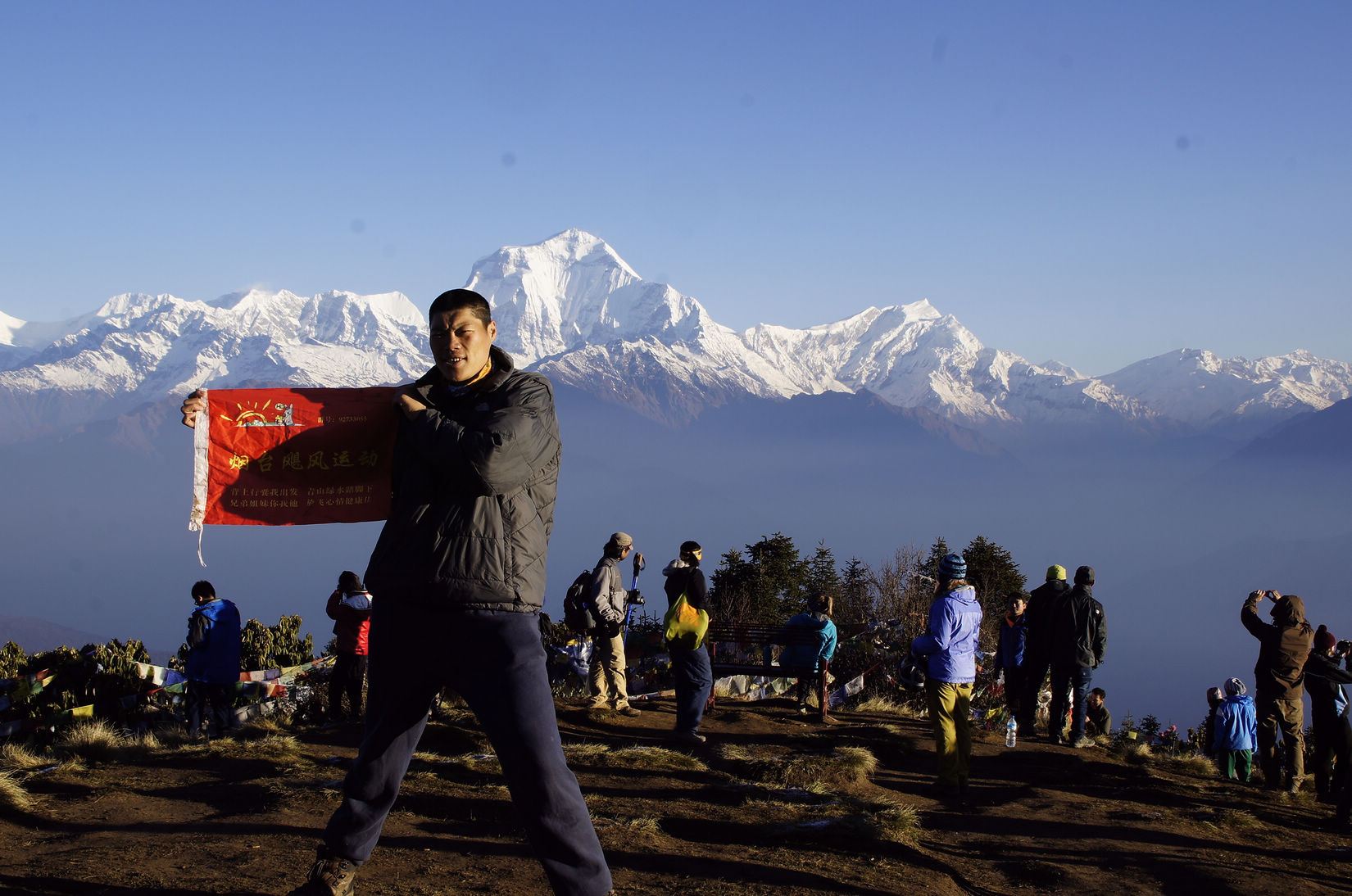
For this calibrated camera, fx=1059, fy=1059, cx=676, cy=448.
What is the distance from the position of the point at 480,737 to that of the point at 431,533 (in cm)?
512

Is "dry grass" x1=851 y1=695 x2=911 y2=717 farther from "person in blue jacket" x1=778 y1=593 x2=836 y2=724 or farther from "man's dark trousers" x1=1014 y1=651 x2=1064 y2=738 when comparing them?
"man's dark trousers" x1=1014 y1=651 x2=1064 y2=738

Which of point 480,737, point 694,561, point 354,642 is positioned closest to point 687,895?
point 480,737

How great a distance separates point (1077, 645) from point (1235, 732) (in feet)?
5.11

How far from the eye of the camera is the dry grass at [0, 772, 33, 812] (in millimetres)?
5473

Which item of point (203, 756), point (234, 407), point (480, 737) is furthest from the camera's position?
point (480, 737)

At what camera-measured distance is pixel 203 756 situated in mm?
7375

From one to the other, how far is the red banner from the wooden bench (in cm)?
546

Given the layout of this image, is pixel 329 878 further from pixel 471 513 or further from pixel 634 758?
pixel 634 758

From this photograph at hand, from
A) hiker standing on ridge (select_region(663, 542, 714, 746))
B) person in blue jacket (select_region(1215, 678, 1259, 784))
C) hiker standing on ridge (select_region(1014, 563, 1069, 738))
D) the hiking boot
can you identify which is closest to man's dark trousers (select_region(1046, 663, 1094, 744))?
hiker standing on ridge (select_region(1014, 563, 1069, 738))

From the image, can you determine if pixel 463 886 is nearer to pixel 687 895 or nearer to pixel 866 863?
pixel 687 895

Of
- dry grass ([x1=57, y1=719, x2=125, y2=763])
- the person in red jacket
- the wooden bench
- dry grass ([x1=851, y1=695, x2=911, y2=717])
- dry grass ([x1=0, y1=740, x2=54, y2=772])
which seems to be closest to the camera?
dry grass ([x1=0, y1=740, x2=54, y2=772])

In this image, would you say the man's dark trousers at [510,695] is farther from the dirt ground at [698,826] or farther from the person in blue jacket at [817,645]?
the person in blue jacket at [817,645]

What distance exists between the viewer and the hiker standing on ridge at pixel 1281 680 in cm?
865

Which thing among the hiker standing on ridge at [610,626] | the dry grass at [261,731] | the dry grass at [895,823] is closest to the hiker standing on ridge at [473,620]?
the dry grass at [895,823]
